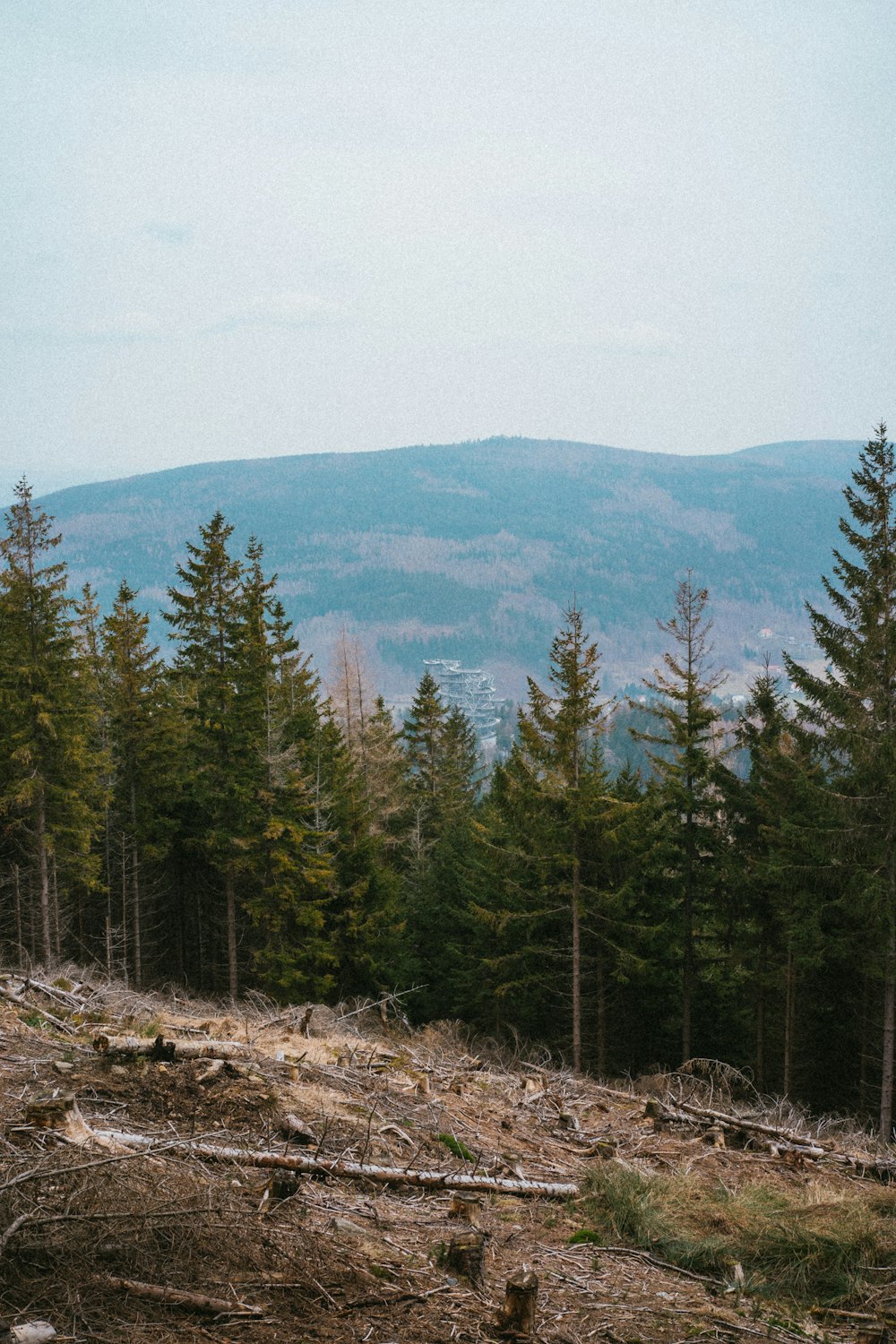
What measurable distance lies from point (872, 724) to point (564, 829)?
755 cm

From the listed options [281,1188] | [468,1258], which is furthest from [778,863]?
[281,1188]

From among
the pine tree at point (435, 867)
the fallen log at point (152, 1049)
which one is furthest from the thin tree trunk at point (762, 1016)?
the fallen log at point (152, 1049)

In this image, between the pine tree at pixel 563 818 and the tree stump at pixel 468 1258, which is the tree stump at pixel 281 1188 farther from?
the pine tree at pixel 563 818

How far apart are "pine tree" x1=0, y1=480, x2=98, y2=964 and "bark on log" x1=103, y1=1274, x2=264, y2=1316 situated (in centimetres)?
1969

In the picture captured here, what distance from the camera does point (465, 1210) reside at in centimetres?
545

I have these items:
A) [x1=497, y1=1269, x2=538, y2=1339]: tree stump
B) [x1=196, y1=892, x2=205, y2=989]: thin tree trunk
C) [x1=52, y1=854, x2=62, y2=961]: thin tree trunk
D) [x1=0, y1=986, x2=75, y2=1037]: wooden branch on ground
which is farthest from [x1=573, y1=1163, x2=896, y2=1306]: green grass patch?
[x1=196, y1=892, x2=205, y2=989]: thin tree trunk

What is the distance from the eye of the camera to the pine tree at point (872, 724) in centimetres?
1725

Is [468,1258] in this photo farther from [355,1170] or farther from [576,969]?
[576,969]

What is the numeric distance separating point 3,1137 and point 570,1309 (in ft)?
9.69

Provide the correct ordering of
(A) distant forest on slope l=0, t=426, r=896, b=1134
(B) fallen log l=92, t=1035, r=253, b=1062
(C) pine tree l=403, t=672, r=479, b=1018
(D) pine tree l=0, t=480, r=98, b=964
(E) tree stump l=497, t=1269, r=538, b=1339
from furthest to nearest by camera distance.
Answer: (C) pine tree l=403, t=672, r=479, b=1018
(D) pine tree l=0, t=480, r=98, b=964
(A) distant forest on slope l=0, t=426, r=896, b=1134
(B) fallen log l=92, t=1035, r=253, b=1062
(E) tree stump l=497, t=1269, r=538, b=1339

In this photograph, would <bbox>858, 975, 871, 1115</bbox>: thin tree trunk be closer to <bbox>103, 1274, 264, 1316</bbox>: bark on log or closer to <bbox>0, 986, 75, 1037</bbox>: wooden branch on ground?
<bbox>0, 986, 75, 1037</bbox>: wooden branch on ground

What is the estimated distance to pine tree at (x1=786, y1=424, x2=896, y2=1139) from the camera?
1725cm

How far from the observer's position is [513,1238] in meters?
5.43

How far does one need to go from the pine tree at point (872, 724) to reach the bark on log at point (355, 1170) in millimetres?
12755
